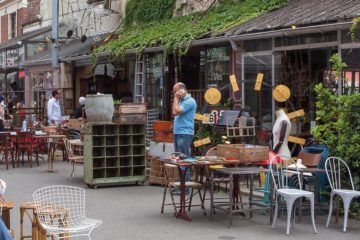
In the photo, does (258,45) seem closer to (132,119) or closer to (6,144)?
(132,119)

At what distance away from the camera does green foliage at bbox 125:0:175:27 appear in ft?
63.3

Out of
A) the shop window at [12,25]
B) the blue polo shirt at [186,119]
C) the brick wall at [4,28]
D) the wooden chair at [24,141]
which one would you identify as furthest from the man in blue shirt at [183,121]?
the brick wall at [4,28]

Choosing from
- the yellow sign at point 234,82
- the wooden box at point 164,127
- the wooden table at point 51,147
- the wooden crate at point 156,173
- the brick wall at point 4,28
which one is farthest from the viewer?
the brick wall at point 4,28

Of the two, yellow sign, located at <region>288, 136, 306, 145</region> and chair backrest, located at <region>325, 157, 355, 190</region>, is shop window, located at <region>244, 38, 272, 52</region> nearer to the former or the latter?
yellow sign, located at <region>288, 136, 306, 145</region>

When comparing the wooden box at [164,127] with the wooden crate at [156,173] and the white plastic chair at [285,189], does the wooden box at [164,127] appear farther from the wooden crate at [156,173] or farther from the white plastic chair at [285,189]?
the white plastic chair at [285,189]

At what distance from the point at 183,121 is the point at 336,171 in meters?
3.08

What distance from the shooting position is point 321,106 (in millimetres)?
10055

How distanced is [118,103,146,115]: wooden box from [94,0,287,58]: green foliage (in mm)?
2596

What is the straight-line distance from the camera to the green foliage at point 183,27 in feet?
48.4

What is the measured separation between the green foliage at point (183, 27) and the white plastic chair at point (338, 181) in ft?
18.0

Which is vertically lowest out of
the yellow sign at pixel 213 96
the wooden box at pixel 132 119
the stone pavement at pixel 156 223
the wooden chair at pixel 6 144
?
the stone pavement at pixel 156 223

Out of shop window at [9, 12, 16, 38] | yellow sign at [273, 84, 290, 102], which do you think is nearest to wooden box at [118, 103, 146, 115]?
yellow sign at [273, 84, 290, 102]

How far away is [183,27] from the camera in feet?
54.7

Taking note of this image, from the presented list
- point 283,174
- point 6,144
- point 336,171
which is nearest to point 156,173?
point 283,174
